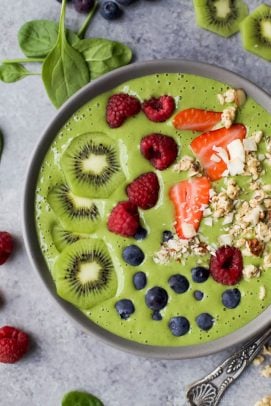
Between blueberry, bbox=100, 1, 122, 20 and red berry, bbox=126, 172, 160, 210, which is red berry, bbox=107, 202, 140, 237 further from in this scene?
blueberry, bbox=100, 1, 122, 20

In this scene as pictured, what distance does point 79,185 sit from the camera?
2047 mm

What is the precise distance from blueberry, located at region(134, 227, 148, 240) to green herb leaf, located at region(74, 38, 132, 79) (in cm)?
50

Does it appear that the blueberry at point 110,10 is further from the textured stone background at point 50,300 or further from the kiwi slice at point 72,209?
the kiwi slice at point 72,209

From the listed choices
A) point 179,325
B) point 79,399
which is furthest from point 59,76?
point 79,399

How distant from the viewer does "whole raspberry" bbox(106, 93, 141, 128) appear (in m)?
1.99

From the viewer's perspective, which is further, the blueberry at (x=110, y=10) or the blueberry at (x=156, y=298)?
the blueberry at (x=110, y=10)

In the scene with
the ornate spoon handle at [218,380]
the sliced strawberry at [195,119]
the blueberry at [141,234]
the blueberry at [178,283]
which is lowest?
the ornate spoon handle at [218,380]

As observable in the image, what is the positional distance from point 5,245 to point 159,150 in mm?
571

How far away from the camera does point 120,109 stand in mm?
1989

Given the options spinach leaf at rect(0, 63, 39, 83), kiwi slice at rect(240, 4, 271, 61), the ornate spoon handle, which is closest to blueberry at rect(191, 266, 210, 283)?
the ornate spoon handle

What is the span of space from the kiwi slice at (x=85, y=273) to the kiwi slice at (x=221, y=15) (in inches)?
29.4

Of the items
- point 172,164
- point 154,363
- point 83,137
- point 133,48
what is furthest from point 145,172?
point 154,363

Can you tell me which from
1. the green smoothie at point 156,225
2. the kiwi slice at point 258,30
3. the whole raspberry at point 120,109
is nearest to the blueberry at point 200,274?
the green smoothie at point 156,225

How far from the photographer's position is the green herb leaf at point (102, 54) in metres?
2.17
